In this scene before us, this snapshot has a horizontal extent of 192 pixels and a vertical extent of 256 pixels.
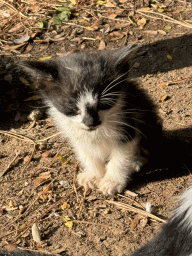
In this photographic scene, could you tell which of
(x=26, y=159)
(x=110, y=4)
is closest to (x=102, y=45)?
(x=110, y=4)

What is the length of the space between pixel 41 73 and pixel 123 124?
39.2 inches

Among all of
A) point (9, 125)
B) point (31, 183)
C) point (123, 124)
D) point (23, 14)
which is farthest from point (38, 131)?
point (23, 14)

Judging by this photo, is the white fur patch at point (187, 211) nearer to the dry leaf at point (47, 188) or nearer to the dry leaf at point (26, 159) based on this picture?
the dry leaf at point (47, 188)

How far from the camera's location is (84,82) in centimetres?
358

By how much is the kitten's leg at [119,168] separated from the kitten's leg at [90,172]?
0.35ft

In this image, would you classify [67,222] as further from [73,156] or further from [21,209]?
[73,156]

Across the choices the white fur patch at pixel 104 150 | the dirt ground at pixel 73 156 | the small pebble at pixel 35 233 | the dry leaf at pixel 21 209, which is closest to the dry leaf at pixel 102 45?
the dirt ground at pixel 73 156

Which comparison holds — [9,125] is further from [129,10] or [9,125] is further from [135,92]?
[129,10]

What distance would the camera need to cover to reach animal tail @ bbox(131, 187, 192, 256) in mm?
2781

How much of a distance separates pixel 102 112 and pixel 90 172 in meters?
1.14

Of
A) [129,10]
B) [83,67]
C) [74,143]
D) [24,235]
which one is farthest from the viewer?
[129,10]

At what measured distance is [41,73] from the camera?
3770 millimetres

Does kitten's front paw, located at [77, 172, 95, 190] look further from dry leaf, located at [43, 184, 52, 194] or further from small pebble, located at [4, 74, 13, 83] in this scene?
small pebble, located at [4, 74, 13, 83]

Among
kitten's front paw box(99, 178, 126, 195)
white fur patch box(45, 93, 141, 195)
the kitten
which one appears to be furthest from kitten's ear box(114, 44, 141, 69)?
kitten's front paw box(99, 178, 126, 195)
